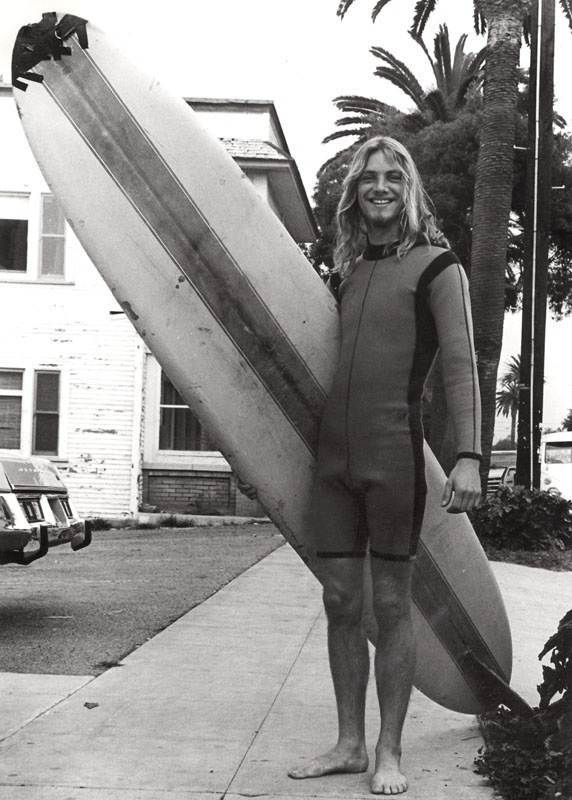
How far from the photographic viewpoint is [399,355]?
11.6 feet

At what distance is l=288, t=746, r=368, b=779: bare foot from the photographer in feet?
11.8

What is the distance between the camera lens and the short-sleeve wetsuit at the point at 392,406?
3.47 metres

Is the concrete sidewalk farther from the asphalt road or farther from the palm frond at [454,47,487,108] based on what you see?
the palm frond at [454,47,487,108]

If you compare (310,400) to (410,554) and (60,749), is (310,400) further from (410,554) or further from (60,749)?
(60,749)

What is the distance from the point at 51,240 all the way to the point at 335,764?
16534 mm

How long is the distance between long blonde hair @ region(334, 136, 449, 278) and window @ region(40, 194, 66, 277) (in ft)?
51.7

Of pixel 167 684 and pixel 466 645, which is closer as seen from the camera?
pixel 466 645

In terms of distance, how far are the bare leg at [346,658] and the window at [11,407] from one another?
53.1 feet

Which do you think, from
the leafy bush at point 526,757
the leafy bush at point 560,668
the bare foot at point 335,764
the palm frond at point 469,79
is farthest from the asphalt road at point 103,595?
the palm frond at point 469,79

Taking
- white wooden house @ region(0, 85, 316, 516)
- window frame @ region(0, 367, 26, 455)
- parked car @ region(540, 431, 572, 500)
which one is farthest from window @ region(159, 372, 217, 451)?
parked car @ region(540, 431, 572, 500)

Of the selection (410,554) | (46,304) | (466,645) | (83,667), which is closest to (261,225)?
(410,554)

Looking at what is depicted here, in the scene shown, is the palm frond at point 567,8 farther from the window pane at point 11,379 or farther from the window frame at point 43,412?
the window pane at point 11,379

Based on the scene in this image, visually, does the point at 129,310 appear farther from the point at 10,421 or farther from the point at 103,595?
the point at 10,421

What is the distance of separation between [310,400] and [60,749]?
1491 millimetres
